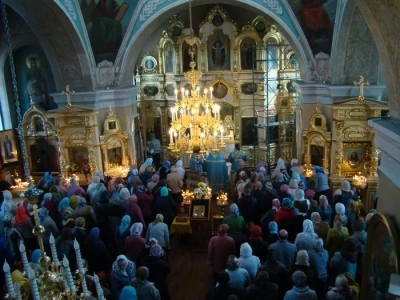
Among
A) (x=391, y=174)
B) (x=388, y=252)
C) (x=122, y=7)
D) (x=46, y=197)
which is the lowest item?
(x=46, y=197)

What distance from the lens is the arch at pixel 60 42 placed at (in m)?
9.13

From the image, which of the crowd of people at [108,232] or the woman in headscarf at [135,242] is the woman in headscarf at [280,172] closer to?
the crowd of people at [108,232]

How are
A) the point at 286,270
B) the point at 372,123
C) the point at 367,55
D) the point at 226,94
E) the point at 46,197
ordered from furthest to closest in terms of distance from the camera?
the point at 226,94
the point at 367,55
the point at 46,197
the point at 286,270
the point at 372,123

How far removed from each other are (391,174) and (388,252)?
0.65 m

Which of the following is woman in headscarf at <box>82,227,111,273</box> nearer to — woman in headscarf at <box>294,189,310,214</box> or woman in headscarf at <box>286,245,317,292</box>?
woman in headscarf at <box>286,245,317,292</box>

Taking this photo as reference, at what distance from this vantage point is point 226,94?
47.3ft

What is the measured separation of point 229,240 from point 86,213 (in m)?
2.67

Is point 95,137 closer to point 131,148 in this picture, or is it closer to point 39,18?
point 131,148

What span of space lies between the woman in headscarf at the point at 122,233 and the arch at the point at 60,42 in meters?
5.29

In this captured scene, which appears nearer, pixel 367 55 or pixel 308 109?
pixel 367 55

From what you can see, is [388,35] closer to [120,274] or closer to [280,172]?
[120,274]

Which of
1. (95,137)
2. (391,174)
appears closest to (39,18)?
(95,137)

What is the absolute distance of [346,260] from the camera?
192 inches

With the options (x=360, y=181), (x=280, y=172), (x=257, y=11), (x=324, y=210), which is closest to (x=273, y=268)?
(x=324, y=210)
